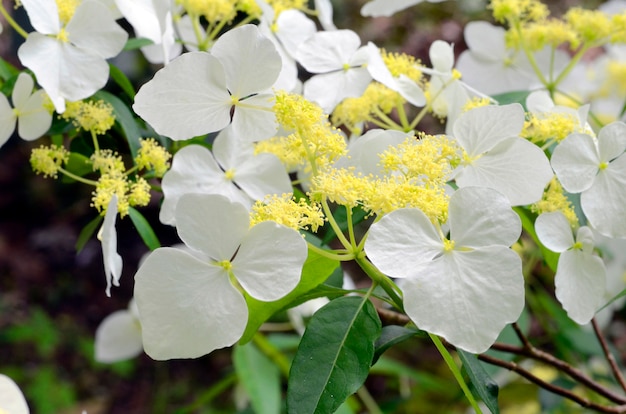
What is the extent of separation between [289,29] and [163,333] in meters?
0.33

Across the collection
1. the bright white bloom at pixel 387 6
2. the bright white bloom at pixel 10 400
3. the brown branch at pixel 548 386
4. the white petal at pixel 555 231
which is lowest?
the brown branch at pixel 548 386

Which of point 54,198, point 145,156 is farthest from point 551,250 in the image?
point 54,198

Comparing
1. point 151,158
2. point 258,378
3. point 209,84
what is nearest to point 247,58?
point 209,84

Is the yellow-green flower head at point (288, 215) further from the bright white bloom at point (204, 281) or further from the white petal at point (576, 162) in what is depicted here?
the white petal at point (576, 162)

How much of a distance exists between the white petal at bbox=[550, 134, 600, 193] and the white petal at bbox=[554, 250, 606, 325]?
0.16 feet

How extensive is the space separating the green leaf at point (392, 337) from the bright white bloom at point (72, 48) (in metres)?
0.27

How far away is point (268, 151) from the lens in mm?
553

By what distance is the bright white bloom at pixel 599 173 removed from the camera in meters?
0.46

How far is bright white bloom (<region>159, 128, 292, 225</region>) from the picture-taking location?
20.5 inches

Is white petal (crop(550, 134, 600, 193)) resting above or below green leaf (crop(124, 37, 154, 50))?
below

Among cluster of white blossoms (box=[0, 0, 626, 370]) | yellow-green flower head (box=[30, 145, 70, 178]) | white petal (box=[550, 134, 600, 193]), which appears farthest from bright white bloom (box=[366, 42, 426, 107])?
yellow-green flower head (box=[30, 145, 70, 178])

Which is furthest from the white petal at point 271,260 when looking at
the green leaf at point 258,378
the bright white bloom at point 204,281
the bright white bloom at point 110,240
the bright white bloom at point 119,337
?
the bright white bloom at point 119,337

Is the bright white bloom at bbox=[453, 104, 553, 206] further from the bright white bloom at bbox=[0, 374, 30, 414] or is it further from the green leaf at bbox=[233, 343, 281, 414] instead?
the green leaf at bbox=[233, 343, 281, 414]

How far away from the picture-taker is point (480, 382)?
0.44 meters
